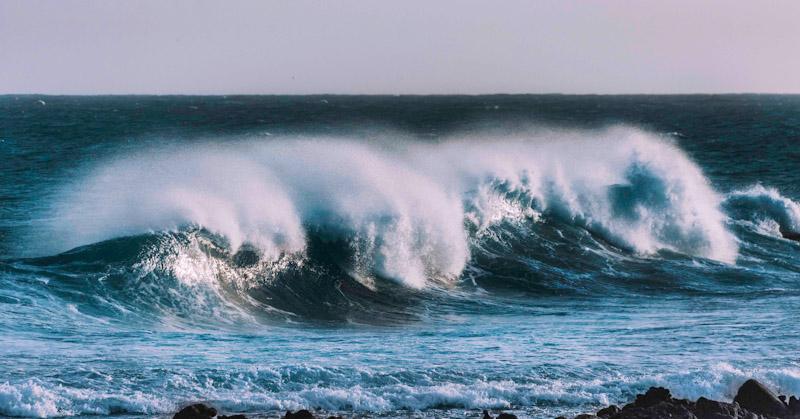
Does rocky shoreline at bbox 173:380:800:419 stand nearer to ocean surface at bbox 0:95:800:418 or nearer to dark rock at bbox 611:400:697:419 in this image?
dark rock at bbox 611:400:697:419

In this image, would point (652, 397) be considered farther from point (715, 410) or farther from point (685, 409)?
point (715, 410)

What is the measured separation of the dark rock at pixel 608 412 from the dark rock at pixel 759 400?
1.31 m

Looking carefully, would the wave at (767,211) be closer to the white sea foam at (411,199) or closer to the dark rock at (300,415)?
the white sea foam at (411,199)

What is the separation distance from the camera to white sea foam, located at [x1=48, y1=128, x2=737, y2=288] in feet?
62.4

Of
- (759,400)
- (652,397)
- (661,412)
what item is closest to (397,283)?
(652,397)

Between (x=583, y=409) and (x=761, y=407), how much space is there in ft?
5.70

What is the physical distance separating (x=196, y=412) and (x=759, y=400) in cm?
549

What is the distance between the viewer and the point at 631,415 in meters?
9.86

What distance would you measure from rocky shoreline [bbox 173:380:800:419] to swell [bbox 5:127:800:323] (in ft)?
17.3

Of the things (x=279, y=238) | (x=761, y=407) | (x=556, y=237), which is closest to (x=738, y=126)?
(x=556, y=237)

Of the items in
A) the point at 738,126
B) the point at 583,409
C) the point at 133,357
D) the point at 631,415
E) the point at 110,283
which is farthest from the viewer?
the point at 738,126

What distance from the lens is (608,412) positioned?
10188 millimetres

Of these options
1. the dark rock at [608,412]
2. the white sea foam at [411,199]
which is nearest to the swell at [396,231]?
the white sea foam at [411,199]

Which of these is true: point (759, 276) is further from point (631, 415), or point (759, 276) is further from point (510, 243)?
point (631, 415)
